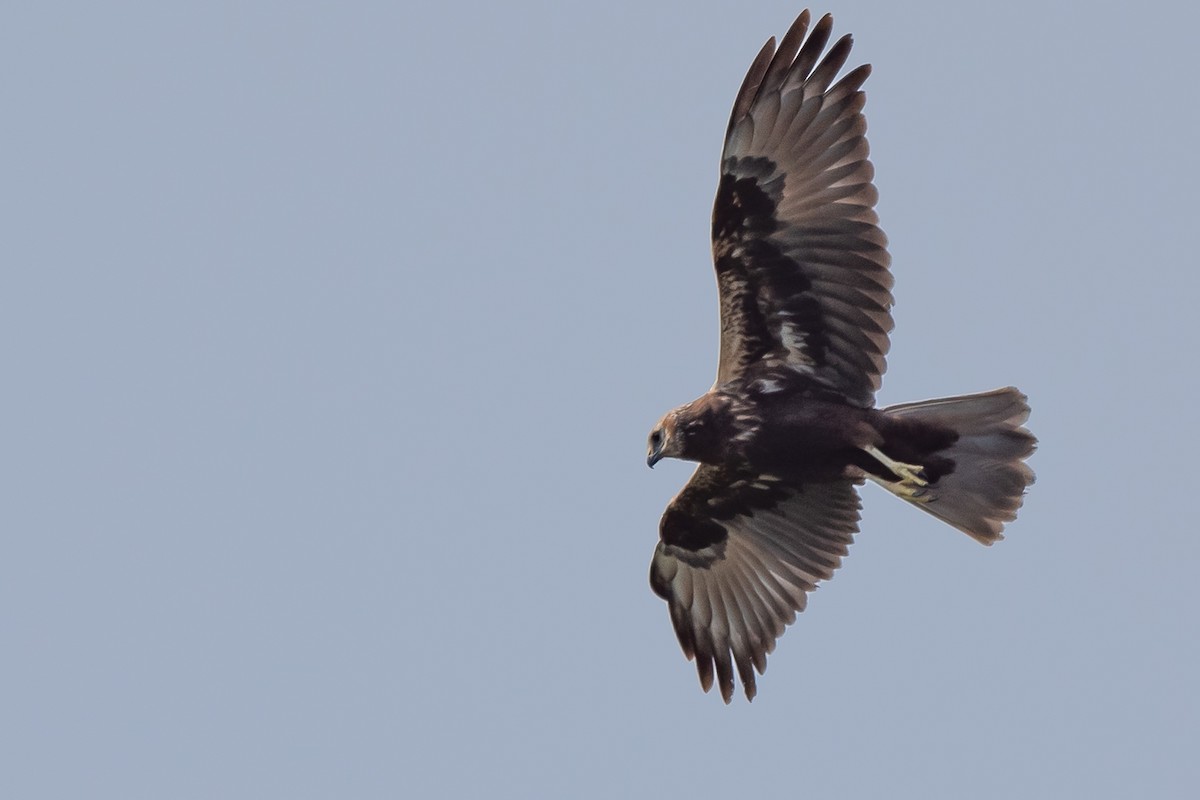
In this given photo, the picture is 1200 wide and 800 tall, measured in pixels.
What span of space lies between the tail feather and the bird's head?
1.32 meters

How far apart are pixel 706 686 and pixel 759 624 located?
596 millimetres

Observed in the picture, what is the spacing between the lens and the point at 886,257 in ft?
36.8

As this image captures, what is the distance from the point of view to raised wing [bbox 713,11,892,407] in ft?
36.7

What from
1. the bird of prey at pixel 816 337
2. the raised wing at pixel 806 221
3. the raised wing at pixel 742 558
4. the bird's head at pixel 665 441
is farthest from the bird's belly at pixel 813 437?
the raised wing at pixel 742 558

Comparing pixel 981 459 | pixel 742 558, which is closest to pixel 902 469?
pixel 981 459

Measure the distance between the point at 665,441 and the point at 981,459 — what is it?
1.97m

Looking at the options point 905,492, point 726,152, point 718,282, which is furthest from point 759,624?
point 726,152

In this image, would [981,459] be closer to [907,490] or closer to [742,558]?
[907,490]

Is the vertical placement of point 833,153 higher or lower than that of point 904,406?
higher

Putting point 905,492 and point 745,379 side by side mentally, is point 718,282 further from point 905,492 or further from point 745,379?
point 905,492

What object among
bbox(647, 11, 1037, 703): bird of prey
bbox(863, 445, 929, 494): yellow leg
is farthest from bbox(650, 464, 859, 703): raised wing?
bbox(863, 445, 929, 494): yellow leg

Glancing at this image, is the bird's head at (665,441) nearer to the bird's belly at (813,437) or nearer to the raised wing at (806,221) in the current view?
the bird's belly at (813,437)

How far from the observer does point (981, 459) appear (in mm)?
11445

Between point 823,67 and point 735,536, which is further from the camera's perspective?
point 735,536
